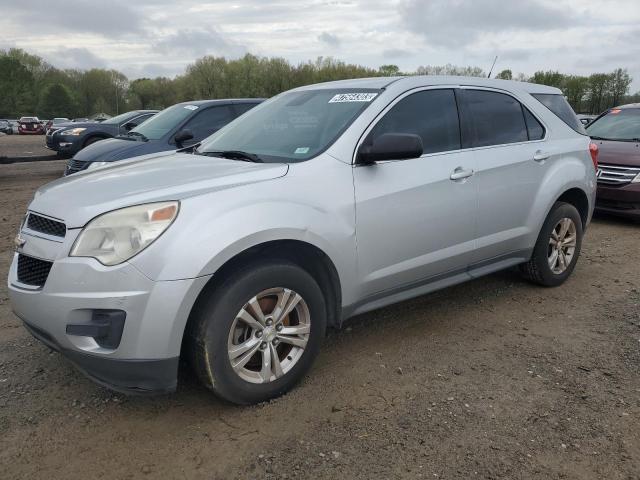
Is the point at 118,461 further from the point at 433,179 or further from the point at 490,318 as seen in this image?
the point at 490,318

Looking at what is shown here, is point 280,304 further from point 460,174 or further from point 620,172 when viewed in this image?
point 620,172

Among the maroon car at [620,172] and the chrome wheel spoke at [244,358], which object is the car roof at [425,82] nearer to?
the chrome wheel spoke at [244,358]

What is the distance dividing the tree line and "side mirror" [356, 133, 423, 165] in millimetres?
59838

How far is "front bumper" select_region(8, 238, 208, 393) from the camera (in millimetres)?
2553

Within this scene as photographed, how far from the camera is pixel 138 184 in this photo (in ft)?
9.68

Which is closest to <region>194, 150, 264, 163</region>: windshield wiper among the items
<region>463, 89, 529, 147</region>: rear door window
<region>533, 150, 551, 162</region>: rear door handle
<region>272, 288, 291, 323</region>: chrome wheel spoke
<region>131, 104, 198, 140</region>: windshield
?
<region>272, 288, 291, 323</region>: chrome wheel spoke

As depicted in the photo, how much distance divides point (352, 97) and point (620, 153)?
576 cm

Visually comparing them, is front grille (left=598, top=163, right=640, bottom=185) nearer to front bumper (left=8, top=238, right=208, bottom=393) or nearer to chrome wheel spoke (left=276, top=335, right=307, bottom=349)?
chrome wheel spoke (left=276, top=335, right=307, bottom=349)

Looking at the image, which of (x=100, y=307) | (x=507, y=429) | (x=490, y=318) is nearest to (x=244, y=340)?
(x=100, y=307)

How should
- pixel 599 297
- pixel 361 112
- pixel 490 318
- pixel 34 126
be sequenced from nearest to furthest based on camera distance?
pixel 361 112 → pixel 490 318 → pixel 599 297 → pixel 34 126

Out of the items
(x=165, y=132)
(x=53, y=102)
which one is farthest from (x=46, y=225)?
(x=53, y=102)

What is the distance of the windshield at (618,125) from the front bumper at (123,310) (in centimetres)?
793

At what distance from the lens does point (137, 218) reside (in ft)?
8.73

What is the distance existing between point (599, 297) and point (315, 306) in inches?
118
